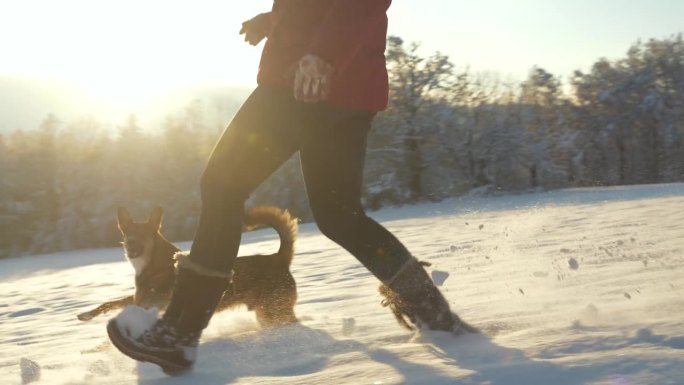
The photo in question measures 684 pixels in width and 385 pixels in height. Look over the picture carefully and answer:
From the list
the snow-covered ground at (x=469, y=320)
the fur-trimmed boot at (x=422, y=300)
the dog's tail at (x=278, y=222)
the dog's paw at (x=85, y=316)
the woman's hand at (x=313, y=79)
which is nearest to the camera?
the snow-covered ground at (x=469, y=320)

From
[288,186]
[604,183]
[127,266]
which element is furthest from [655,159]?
[127,266]

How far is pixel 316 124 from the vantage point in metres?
2.33

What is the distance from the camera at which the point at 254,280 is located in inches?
168

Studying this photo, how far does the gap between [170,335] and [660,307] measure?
1703mm

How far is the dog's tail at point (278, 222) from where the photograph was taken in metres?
3.76

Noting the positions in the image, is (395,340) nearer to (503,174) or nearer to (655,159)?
(503,174)

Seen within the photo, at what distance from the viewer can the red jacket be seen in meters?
2.23

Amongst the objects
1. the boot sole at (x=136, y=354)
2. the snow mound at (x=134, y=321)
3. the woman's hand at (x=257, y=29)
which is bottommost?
the boot sole at (x=136, y=354)

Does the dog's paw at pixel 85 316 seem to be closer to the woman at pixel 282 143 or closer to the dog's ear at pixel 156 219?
the dog's ear at pixel 156 219

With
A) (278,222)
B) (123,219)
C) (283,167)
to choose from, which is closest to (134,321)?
(278,222)

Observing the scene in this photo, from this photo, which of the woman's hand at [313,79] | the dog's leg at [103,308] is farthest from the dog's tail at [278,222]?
the woman's hand at [313,79]

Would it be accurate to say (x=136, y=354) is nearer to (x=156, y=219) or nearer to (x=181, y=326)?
(x=181, y=326)

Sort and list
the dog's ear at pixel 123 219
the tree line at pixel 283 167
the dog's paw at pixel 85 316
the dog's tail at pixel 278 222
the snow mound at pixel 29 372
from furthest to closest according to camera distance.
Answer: the tree line at pixel 283 167 → the dog's ear at pixel 123 219 → the dog's paw at pixel 85 316 → the dog's tail at pixel 278 222 → the snow mound at pixel 29 372

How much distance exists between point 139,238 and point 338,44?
10.4ft
